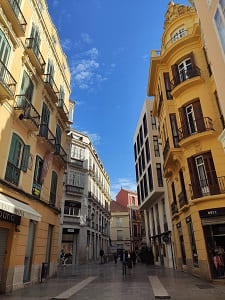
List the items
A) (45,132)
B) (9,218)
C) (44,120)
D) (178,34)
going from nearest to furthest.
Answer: (9,218), (45,132), (44,120), (178,34)

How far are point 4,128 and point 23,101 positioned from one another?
2124 mm

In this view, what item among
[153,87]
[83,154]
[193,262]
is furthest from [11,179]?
[83,154]

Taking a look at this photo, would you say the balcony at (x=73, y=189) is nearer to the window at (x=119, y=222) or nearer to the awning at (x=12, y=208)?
the awning at (x=12, y=208)

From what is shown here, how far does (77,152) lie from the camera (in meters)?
34.7

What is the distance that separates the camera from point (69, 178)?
32219mm

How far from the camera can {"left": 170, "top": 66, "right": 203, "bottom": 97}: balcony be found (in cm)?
1519

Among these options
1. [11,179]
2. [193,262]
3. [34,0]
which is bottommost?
[193,262]

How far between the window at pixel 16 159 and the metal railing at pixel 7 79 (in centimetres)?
217

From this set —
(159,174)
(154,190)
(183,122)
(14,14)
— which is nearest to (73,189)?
(154,190)

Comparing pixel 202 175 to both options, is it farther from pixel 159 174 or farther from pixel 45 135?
pixel 159 174

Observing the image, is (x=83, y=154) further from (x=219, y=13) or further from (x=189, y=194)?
(x=219, y=13)

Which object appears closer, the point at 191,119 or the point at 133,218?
the point at 191,119

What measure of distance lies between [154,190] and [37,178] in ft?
46.7

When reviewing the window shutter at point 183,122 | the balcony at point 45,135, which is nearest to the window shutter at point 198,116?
the window shutter at point 183,122
